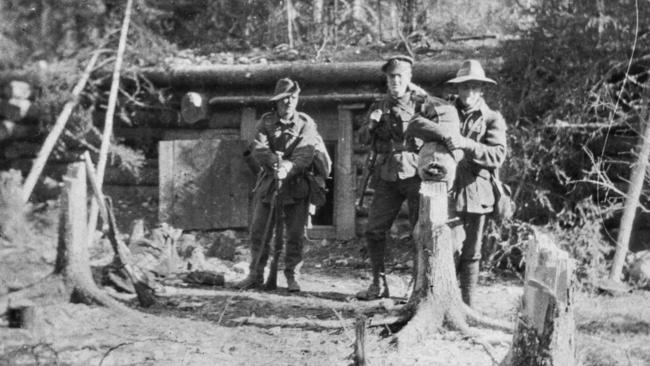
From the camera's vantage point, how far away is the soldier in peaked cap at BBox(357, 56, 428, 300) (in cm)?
724

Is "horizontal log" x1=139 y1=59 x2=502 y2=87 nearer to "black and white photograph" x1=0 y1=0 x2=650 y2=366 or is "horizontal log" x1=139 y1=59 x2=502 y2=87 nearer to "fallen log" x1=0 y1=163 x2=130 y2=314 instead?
"black and white photograph" x1=0 y1=0 x2=650 y2=366

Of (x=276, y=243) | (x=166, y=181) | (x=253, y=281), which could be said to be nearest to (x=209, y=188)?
(x=166, y=181)

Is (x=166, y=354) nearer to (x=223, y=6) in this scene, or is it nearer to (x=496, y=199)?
(x=496, y=199)

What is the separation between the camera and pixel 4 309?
6.12 meters

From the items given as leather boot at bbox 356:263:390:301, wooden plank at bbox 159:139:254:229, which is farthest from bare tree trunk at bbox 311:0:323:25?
leather boot at bbox 356:263:390:301

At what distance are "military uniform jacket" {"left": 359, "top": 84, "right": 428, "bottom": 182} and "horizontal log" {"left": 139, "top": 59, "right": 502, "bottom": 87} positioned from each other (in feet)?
10.0

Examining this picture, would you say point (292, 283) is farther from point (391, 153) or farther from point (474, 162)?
point (474, 162)

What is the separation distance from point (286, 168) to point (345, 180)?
317 centimetres


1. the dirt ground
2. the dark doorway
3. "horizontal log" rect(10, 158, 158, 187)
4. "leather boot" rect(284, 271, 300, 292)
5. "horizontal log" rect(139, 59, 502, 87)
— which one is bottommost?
the dirt ground

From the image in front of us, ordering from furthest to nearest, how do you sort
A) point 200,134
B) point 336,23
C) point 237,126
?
→ point 336,23 → point 200,134 → point 237,126

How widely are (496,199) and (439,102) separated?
99 centimetres

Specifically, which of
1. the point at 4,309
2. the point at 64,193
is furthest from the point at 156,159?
the point at 4,309

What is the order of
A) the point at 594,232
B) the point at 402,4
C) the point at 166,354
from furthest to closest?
the point at 402,4
the point at 594,232
the point at 166,354

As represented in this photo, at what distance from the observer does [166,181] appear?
1133 centimetres
